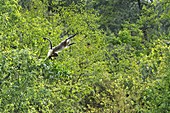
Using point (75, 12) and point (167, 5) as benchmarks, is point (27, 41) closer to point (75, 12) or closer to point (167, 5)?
point (167, 5)

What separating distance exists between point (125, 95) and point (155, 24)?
11672 mm

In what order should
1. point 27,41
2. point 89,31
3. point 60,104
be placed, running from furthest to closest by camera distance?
point 89,31
point 27,41
point 60,104

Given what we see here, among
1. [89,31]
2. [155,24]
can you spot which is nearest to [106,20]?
[155,24]

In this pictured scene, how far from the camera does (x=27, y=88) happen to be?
19.4 ft

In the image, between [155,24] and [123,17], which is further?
[123,17]

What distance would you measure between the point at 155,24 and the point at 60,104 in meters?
12.5

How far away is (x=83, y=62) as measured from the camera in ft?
47.8

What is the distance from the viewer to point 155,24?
810 inches

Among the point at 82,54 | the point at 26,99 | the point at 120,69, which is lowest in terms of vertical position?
the point at 120,69

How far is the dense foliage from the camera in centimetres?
598

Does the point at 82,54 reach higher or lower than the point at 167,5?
lower

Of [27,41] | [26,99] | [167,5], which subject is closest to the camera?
[26,99]

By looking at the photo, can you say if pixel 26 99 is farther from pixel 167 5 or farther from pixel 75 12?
pixel 75 12

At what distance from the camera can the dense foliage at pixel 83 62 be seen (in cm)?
598
